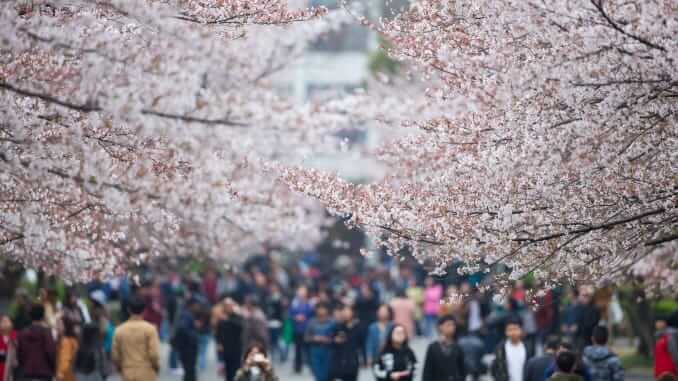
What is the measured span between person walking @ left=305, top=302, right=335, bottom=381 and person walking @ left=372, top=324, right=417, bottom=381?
4417 mm

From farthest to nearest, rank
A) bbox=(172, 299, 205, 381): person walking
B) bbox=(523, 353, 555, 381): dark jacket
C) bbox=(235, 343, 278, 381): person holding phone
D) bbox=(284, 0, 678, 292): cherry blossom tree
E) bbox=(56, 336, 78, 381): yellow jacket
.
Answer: bbox=(172, 299, 205, 381): person walking → bbox=(56, 336, 78, 381): yellow jacket → bbox=(235, 343, 278, 381): person holding phone → bbox=(523, 353, 555, 381): dark jacket → bbox=(284, 0, 678, 292): cherry blossom tree

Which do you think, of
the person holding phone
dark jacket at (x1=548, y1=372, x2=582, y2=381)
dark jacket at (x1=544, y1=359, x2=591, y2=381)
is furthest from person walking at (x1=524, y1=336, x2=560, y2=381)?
the person holding phone

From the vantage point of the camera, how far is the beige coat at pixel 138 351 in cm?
1248

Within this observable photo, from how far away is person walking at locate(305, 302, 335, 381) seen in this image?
60.8 ft

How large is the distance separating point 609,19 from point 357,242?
148ft

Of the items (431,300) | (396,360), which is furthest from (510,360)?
(431,300)

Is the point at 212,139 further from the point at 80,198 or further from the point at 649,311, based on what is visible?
the point at 649,311

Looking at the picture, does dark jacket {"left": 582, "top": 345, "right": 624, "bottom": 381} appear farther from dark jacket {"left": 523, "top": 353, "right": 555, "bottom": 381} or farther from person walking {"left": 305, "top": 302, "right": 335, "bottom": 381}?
person walking {"left": 305, "top": 302, "right": 335, "bottom": 381}

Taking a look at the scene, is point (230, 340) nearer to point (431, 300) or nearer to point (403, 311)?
point (403, 311)

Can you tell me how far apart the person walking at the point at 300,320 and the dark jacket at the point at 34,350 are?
33.1 feet

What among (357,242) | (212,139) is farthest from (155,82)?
(357,242)

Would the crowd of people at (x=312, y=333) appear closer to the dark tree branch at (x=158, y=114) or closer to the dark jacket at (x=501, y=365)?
the dark jacket at (x=501, y=365)

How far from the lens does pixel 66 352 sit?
14.7 metres

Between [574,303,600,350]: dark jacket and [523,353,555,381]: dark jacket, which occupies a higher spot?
[574,303,600,350]: dark jacket
